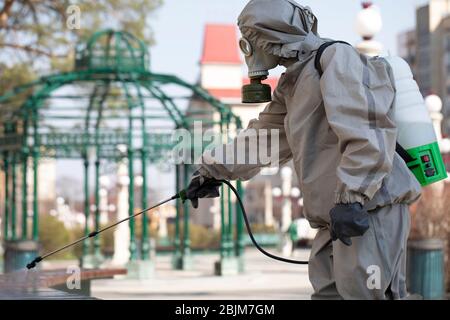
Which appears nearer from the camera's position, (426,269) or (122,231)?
(426,269)

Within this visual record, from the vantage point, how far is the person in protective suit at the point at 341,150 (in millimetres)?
3451

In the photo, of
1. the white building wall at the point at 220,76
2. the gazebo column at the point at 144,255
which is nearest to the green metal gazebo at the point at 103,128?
the gazebo column at the point at 144,255

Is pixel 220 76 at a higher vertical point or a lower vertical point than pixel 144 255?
higher

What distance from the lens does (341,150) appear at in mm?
3516

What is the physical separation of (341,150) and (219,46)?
66.6 metres

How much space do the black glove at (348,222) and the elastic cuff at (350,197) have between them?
15 millimetres

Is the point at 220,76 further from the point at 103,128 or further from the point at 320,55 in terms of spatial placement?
the point at 320,55

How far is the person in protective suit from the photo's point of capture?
345cm

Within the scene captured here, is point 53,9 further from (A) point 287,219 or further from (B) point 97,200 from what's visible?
(A) point 287,219

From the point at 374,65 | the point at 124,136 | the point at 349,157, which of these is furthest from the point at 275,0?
the point at 124,136

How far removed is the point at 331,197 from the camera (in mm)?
3662

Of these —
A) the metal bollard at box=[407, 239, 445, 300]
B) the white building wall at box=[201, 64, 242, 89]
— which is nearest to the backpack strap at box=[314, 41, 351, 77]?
Answer: the metal bollard at box=[407, 239, 445, 300]

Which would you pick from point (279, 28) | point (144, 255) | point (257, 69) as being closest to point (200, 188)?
point (257, 69)

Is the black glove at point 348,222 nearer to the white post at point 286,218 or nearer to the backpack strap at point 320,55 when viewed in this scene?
the backpack strap at point 320,55
